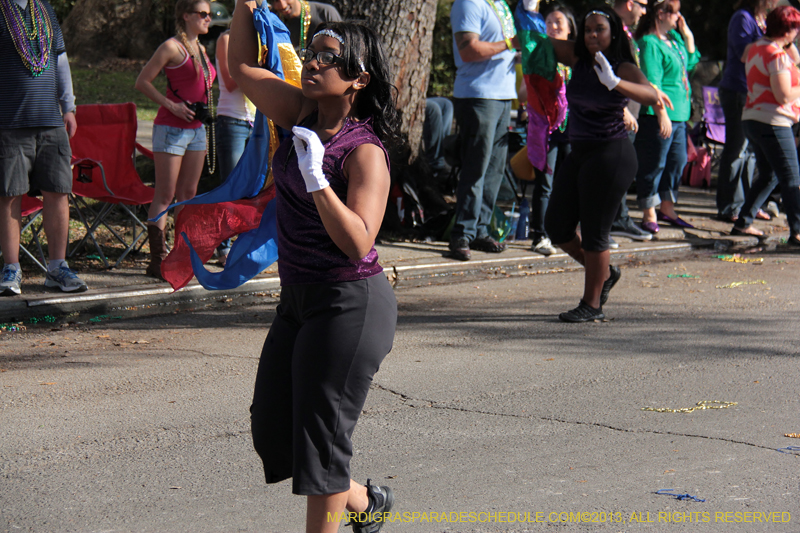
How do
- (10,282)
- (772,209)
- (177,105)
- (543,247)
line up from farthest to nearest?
1. (772,209)
2. (543,247)
3. (177,105)
4. (10,282)

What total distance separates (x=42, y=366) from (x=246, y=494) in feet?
7.34

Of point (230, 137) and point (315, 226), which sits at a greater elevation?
point (315, 226)

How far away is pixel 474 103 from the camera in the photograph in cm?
864

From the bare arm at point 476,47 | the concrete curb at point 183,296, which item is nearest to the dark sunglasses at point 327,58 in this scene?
the concrete curb at point 183,296

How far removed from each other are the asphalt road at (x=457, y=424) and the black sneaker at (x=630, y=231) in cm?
324

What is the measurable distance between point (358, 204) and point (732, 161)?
9.63 metres

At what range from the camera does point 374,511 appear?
3035mm

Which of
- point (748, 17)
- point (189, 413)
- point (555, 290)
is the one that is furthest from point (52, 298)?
point (748, 17)

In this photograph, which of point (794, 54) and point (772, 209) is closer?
point (794, 54)

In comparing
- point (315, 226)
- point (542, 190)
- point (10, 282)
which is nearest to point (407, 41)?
point (542, 190)

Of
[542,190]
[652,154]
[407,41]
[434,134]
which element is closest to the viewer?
[542,190]

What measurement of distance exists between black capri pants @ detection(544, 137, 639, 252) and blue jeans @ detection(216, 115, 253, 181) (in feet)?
9.01

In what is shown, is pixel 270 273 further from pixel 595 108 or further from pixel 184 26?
pixel 595 108

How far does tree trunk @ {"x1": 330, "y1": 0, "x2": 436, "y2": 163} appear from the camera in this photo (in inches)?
372
